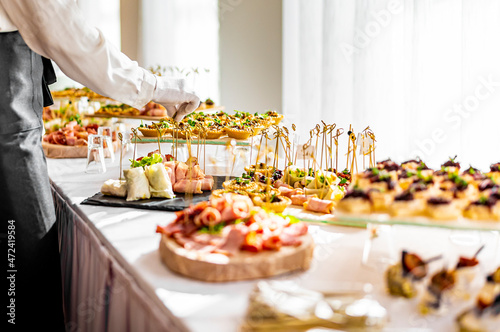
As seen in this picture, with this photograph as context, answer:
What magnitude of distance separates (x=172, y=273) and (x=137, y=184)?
762 millimetres

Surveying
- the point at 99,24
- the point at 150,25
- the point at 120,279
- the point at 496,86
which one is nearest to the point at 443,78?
the point at 496,86

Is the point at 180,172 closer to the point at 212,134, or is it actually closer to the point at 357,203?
the point at 212,134

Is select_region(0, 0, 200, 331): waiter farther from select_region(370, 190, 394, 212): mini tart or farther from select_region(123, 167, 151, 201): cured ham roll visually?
select_region(370, 190, 394, 212): mini tart

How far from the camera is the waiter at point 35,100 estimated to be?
5.27ft

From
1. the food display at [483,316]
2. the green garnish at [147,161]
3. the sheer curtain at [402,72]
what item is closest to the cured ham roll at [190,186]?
the green garnish at [147,161]

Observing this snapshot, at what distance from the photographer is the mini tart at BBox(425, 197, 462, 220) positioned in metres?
1.21

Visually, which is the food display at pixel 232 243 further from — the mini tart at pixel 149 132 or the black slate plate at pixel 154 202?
the mini tart at pixel 149 132

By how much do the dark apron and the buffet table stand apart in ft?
0.41

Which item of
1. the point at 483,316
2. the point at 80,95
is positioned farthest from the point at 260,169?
the point at 80,95

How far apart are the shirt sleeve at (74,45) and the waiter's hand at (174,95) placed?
0.09 meters

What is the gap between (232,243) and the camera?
4.16 ft

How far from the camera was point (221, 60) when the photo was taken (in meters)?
5.86

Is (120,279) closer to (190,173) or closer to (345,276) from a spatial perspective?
(345,276)

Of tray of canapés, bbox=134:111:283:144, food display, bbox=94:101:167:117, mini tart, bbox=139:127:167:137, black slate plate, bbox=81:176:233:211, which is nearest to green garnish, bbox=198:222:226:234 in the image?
black slate plate, bbox=81:176:233:211
